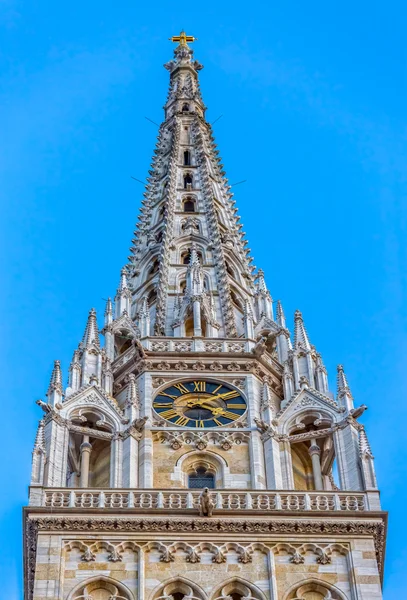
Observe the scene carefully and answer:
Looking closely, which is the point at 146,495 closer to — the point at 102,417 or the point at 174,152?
the point at 102,417

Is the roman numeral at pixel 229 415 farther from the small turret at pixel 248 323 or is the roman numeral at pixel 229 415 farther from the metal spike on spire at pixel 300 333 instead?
the metal spike on spire at pixel 300 333

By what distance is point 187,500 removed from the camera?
42.5 m

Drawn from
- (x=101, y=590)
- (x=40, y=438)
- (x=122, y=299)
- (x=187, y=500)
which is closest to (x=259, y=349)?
(x=122, y=299)

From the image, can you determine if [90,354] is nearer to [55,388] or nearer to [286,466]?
[55,388]

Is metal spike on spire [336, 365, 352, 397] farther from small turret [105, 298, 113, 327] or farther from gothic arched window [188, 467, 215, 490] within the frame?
small turret [105, 298, 113, 327]

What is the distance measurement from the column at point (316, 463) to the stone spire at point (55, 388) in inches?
275

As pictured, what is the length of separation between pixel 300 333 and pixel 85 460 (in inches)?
374

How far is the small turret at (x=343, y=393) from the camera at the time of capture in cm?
4709

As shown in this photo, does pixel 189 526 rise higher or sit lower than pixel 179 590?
higher

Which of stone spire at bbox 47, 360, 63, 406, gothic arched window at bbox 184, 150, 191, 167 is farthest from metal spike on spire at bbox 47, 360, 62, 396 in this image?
gothic arched window at bbox 184, 150, 191, 167

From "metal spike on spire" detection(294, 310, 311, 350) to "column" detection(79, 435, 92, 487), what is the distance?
8.24 m

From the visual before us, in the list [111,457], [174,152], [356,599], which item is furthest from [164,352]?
[174,152]

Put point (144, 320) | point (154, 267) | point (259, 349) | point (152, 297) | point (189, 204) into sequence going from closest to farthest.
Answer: point (259, 349)
point (144, 320)
point (152, 297)
point (154, 267)
point (189, 204)

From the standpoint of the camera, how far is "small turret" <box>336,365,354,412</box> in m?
47.1
